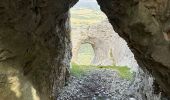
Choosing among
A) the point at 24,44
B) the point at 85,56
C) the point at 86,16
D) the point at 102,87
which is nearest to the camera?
the point at 24,44

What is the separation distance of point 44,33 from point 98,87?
12.2 meters

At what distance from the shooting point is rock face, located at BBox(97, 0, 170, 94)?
784cm

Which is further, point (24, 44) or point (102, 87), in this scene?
point (102, 87)

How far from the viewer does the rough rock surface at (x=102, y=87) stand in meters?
19.0

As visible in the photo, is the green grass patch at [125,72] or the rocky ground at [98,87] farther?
the green grass patch at [125,72]

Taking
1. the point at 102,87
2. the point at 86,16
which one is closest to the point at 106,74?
the point at 102,87

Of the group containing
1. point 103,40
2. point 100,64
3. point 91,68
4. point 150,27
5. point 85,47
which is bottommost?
point 85,47

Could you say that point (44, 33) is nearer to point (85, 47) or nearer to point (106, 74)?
point (106, 74)

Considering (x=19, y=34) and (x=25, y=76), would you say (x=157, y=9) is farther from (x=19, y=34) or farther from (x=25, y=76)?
(x=25, y=76)

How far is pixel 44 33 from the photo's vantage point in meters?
10.7

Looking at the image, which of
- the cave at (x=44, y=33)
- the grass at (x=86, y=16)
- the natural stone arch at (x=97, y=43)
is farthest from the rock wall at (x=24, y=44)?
the grass at (x=86, y=16)

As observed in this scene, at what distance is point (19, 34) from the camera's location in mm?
9281

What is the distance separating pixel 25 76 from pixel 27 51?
0.75 meters

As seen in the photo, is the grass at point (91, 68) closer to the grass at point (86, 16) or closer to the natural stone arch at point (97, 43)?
the natural stone arch at point (97, 43)
